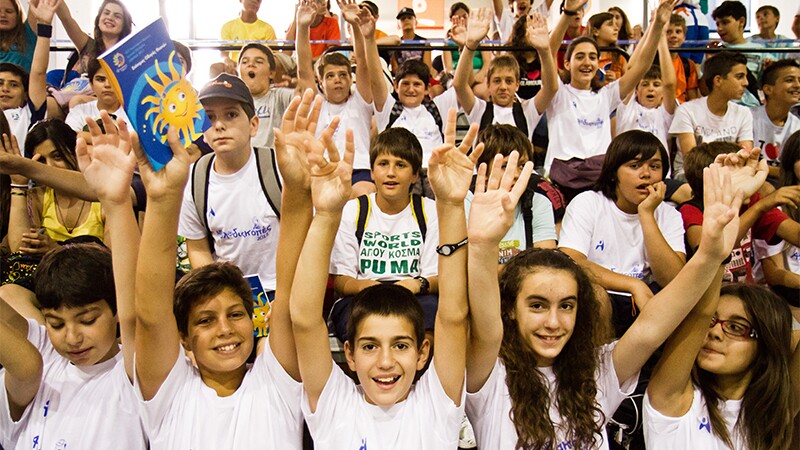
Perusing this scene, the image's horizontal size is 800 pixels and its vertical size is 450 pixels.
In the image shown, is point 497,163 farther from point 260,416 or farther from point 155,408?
point 155,408

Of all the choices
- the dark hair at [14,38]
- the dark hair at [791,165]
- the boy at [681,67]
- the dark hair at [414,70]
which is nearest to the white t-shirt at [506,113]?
the dark hair at [414,70]

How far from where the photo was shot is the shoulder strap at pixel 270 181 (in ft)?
8.98

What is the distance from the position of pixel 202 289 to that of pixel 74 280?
374mm

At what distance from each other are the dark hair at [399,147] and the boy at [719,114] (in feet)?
7.66

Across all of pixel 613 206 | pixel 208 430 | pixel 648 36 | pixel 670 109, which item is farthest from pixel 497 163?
pixel 670 109

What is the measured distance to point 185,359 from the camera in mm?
2012

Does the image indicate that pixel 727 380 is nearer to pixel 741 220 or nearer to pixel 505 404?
pixel 505 404

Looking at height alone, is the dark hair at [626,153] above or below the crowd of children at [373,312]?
above

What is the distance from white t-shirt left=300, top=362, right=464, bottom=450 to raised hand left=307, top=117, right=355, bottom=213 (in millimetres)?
486

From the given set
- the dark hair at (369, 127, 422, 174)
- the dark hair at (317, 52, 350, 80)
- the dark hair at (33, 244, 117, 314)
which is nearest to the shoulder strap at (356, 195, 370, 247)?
the dark hair at (369, 127, 422, 174)

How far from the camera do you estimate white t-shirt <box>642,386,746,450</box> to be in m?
2.04

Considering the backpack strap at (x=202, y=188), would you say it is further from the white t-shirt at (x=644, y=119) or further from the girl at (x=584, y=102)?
the white t-shirt at (x=644, y=119)

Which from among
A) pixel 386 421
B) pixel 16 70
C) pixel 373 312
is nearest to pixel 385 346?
pixel 373 312

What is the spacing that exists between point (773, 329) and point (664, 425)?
0.44 metres
